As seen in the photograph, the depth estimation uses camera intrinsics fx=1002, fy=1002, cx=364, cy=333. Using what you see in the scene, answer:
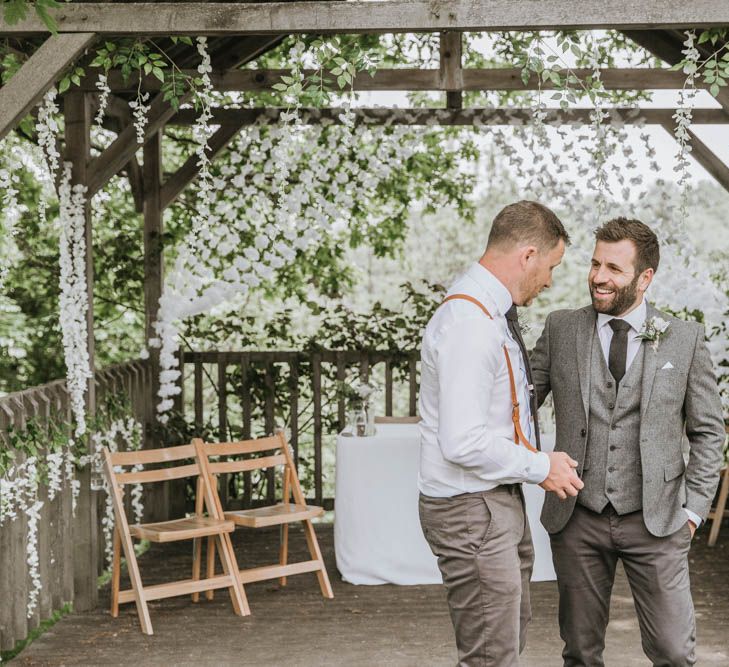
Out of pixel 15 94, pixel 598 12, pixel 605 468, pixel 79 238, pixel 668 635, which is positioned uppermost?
pixel 598 12

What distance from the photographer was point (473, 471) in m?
2.78

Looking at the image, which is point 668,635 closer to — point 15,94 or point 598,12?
point 598,12

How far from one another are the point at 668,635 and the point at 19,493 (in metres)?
2.97

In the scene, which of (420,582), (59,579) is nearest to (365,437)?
(420,582)

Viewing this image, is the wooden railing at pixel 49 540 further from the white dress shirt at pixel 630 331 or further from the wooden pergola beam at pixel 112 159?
the white dress shirt at pixel 630 331

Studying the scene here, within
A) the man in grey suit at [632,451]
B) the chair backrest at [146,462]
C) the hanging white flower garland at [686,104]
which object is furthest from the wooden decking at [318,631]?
the hanging white flower garland at [686,104]

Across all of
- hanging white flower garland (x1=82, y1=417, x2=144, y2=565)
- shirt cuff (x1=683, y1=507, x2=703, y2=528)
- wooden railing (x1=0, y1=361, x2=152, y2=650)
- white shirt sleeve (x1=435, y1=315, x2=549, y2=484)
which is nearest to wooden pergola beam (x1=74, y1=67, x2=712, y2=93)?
wooden railing (x1=0, y1=361, x2=152, y2=650)

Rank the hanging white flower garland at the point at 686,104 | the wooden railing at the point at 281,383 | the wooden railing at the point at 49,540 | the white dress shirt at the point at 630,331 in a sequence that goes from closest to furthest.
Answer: the white dress shirt at the point at 630,331
the hanging white flower garland at the point at 686,104
the wooden railing at the point at 49,540
the wooden railing at the point at 281,383

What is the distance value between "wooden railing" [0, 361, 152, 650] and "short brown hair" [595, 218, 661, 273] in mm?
2943

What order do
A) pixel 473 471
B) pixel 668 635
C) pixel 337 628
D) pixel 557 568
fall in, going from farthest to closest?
1. pixel 337 628
2. pixel 557 568
3. pixel 668 635
4. pixel 473 471

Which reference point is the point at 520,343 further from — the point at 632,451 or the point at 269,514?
the point at 269,514

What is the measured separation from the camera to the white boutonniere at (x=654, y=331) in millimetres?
3221

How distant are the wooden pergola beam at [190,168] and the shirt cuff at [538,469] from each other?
491cm

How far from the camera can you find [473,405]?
2.70 metres
